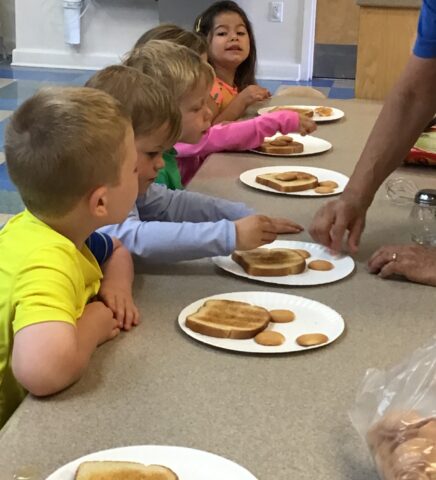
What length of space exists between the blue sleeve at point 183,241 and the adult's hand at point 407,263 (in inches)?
9.5

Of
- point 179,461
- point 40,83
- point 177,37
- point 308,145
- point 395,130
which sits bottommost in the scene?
point 40,83

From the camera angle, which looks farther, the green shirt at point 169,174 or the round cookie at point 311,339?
the green shirt at point 169,174

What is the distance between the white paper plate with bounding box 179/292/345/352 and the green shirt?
636mm

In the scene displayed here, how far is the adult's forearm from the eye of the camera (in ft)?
4.84

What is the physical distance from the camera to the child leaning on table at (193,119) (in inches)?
63.2

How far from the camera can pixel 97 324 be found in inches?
39.4

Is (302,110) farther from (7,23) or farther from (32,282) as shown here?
(7,23)

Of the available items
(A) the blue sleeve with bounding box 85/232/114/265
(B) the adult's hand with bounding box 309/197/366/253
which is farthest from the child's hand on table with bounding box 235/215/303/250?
(A) the blue sleeve with bounding box 85/232/114/265

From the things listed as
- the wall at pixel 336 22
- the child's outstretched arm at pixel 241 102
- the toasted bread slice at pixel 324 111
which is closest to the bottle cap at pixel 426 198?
the toasted bread slice at pixel 324 111

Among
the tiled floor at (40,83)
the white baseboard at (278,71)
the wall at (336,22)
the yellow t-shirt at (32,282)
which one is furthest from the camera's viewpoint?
the wall at (336,22)

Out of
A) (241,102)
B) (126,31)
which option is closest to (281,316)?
(241,102)

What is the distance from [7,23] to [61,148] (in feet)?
18.9

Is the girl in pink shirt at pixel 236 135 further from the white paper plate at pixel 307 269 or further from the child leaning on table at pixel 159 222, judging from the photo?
the white paper plate at pixel 307 269

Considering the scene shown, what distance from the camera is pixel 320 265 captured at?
1272mm
